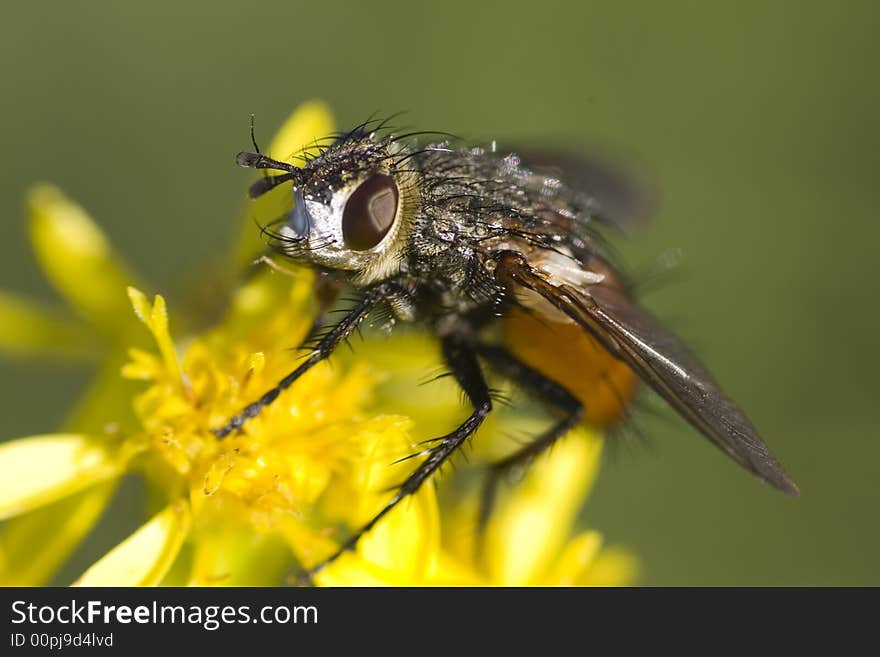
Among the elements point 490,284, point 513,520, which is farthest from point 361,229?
point 513,520

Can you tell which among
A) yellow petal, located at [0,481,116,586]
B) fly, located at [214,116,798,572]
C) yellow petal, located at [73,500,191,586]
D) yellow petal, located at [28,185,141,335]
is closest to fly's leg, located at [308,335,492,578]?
fly, located at [214,116,798,572]

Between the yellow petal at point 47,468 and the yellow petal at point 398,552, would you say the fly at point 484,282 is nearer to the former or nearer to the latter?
the yellow petal at point 398,552

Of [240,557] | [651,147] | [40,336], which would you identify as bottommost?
[240,557]

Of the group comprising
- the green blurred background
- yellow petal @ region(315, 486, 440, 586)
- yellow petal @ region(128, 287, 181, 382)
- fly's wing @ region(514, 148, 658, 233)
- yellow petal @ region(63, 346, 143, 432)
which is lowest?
yellow petal @ region(315, 486, 440, 586)

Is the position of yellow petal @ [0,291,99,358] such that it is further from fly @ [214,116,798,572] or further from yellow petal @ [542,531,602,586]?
yellow petal @ [542,531,602,586]

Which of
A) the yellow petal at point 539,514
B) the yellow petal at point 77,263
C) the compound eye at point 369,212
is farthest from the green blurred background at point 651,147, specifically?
the compound eye at point 369,212

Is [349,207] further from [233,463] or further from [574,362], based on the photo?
[574,362]

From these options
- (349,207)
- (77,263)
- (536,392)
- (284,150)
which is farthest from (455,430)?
(77,263)
